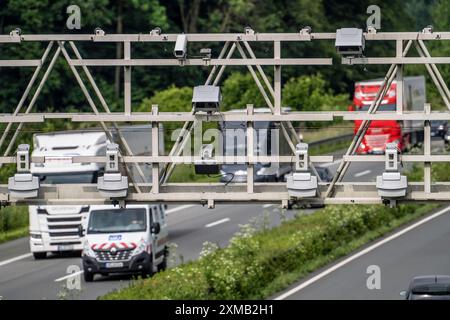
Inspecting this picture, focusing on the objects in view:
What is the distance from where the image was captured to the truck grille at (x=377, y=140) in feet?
214

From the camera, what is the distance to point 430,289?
30234 mm

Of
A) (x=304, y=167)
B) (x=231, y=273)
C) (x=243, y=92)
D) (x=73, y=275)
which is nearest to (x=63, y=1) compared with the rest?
(x=243, y=92)

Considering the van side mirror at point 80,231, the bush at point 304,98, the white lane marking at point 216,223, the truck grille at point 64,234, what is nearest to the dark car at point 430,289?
the van side mirror at point 80,231

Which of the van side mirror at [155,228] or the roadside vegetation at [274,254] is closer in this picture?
the roadside vegetation at [274,254]

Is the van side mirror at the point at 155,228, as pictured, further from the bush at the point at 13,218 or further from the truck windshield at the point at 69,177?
the bush at the point at 13,218

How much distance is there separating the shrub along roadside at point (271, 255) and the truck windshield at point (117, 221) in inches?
81.3

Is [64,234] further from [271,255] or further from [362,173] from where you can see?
[362,173]

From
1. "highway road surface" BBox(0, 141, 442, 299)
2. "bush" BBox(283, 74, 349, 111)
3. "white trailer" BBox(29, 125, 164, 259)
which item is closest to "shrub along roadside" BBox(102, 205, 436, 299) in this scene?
"highway road surface" BBox(0, 141, 442, 299)

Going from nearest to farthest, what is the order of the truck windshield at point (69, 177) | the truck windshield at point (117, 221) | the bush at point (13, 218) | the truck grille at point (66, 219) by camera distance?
1. the truck windshield at point (117, 221)
2. the truck windshield at point (69, 177)
3. the truck grille at point (66, 219)
4. the bush at point (13, 218)

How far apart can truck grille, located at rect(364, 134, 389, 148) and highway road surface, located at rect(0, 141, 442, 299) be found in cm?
251

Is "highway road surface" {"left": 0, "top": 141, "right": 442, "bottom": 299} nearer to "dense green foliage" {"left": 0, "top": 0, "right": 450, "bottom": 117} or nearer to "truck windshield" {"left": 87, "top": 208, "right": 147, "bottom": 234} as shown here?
"truck windshield" {"left": 87, "top": 208, "right": 147, "bottom": 234}

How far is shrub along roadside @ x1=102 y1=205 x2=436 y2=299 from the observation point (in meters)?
34.7

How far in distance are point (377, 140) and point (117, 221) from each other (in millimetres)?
26126

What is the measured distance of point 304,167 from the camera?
24.2m
